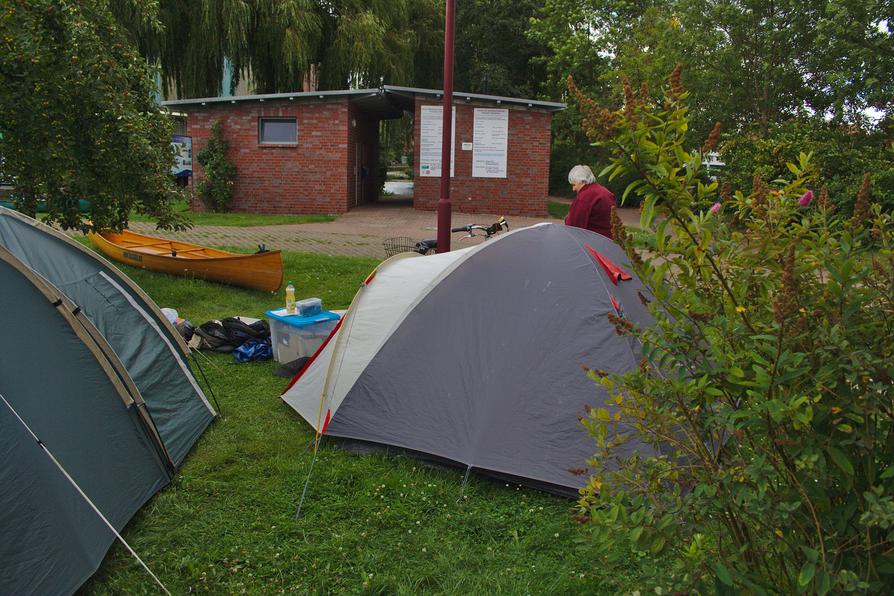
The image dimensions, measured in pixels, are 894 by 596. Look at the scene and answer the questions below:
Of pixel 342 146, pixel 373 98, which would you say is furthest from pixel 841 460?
pixel 373 98

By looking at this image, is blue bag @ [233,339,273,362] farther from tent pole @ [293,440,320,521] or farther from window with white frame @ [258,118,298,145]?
window with white frame @ [258,118,298,145]

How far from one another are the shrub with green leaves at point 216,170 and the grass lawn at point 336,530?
49.6 ft

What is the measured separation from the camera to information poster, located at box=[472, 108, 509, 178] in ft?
64.6

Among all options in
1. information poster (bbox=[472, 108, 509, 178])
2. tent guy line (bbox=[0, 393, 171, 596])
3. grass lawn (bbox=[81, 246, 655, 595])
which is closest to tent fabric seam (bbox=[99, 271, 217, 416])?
grass lawn (bbox=[81, 246, 655, 595])

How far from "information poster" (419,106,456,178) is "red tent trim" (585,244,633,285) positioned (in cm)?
1471

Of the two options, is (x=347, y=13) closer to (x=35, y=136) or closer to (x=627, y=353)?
(x=35, y=136)

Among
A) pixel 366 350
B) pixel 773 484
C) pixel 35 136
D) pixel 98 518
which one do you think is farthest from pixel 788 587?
pixel 35 136

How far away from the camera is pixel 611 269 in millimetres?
4809

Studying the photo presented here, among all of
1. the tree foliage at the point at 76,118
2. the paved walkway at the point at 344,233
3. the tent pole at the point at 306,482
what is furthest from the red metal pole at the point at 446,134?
the tent pole at the point at 306,482

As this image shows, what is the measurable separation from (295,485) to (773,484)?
314 cm

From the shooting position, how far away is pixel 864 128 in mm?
15883

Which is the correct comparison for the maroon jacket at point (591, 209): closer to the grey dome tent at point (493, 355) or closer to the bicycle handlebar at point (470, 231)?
the grey dome tent at point (493, 355)

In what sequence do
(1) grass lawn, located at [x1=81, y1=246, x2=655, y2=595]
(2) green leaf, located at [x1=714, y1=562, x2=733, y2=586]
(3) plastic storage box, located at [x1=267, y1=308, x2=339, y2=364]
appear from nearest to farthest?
1. (2) green leaf, located at [x1=714, y1=562, x2=733, y2=586]
2. (1) grass lawn, located at [x1=81, y1=246, x2=655, y2=595]
3. (3) plastic storage box, located at [x1=267, y1=308, x2=339, y2=364]

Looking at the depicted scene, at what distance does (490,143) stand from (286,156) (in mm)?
5329
